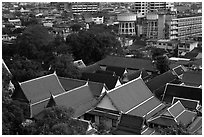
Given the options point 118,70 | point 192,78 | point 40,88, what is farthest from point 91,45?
point 40,88

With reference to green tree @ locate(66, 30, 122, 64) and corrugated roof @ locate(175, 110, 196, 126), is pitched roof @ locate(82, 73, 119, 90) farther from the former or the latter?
green tree @ locate(66, 30, 122, 64)

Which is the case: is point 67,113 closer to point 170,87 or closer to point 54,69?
point 170,87

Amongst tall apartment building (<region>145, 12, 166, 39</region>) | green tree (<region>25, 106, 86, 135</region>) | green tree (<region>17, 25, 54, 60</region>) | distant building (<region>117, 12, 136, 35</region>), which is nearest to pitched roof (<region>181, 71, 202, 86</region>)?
green tree (<region>25, 106, 86, 135</region>)

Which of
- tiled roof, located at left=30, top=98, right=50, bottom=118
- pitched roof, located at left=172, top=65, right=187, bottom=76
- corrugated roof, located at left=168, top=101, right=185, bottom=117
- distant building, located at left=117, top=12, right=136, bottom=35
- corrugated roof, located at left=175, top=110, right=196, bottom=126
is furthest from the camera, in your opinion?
distant building, located at left=117, top=12, right=136, bottom=35

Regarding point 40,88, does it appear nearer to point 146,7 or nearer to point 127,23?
point 127,23

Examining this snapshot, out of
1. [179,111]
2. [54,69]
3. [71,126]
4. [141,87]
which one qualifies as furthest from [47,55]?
[71,126]
